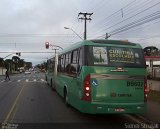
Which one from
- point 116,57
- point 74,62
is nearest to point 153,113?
point 116,57

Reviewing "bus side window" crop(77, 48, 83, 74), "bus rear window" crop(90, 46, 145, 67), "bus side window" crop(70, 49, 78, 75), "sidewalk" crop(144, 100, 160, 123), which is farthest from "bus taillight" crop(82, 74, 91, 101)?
"sidewalk" crop(144, 100, 160, 123)

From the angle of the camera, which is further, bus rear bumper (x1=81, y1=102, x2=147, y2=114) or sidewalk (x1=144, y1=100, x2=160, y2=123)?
sidewalk (x1=144, y1=100, x2=160, y2=123)

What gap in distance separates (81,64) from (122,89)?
5.61 ft

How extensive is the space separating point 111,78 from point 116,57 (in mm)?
836

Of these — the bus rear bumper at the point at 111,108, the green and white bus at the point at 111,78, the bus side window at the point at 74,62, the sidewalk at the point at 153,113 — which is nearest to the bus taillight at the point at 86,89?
the green and white bus at the point at 111,78

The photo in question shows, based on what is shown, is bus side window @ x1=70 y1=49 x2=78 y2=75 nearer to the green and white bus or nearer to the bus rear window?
the green and white bus

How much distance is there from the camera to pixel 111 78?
40.1 feet

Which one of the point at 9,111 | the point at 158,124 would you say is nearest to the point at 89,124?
the point at 158,124

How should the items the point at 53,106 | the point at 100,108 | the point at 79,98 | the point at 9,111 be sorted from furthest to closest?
the point at 53,106 < the point at 9,111 < the point at 79,98 < the point at 100,108

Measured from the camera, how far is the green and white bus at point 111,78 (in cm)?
1211

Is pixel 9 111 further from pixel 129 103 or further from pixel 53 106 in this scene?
pixel 129 103

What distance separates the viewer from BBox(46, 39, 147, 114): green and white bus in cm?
1211

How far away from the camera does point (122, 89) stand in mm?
12266

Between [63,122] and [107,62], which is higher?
[107,62]
